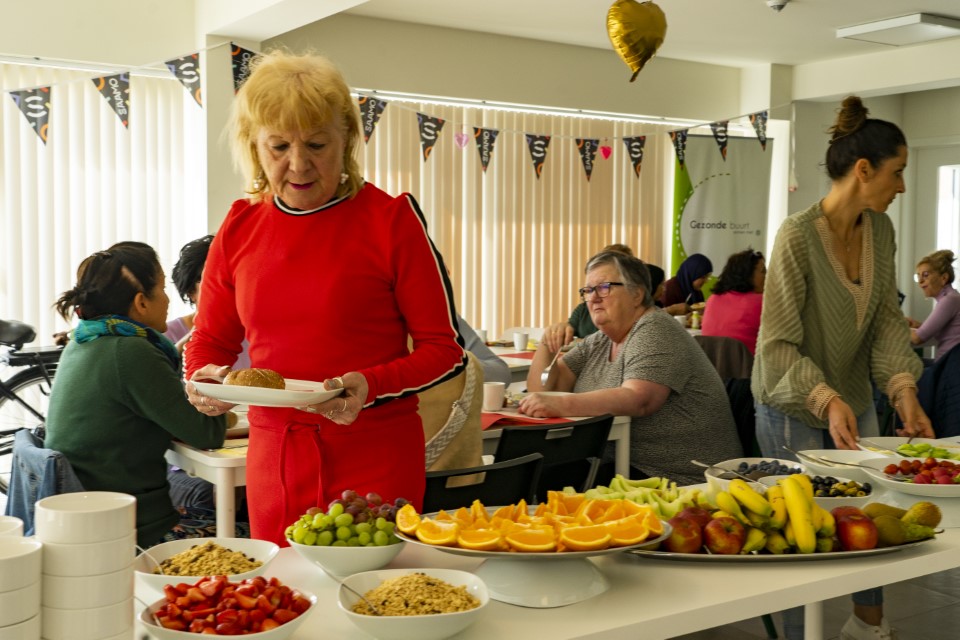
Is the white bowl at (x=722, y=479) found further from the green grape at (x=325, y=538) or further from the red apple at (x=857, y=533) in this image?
the green grape at (x=325, y=538)

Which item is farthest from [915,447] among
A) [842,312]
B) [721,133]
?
[721,133]

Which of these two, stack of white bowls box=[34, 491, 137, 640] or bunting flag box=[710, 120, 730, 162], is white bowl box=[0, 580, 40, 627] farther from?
bunting flag box=[710, 120, 730, 162]

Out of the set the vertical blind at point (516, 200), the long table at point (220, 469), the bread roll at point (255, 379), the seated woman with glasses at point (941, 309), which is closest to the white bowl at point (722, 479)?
the bread roll at point (255, 379)

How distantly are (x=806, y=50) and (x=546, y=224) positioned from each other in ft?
8.18

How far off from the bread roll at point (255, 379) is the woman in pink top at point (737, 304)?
4.09 meters

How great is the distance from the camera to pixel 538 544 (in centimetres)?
137

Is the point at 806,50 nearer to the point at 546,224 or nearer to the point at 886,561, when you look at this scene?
A: the point at 546,224

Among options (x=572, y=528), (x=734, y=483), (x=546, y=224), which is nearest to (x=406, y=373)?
(x=572, y=528)

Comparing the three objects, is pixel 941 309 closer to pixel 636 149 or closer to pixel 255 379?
pixel 636 149

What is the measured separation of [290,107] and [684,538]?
928 millimetres

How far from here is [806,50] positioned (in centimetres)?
816

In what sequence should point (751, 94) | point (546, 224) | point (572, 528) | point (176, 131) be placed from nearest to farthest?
point (572, 528)
point (176, 131)
point (546, 224)
point (751, 94)

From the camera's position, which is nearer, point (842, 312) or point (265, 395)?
point (265, 395)

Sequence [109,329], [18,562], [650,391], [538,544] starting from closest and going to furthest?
[18,562], [538,544], [109,329], [650,391]
